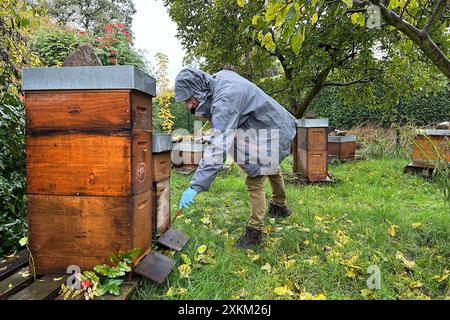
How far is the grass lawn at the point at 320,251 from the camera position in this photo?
1865mm

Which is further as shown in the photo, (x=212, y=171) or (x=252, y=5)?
(x=252, y=5)

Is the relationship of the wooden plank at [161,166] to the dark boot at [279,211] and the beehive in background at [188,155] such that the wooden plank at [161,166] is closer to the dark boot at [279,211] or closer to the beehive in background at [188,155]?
the dark boot at [279,211]

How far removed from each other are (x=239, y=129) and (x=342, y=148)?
5.04 metres

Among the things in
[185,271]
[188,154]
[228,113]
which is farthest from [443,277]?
[188,154]

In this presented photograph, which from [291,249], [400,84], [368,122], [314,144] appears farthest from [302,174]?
[368,122]

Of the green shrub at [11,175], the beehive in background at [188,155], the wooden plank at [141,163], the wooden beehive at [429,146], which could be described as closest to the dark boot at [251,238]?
the wooden plank at [141,163]

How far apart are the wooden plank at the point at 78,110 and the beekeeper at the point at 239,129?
0.62 metres

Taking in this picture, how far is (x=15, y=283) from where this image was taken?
1.70 meters

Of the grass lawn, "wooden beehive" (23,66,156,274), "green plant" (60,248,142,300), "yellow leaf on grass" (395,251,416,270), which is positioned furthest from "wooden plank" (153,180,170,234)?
"yellow leaf on grass" (395,251,416,270)

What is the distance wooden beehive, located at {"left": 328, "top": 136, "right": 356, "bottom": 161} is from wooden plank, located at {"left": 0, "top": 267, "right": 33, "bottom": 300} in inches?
243

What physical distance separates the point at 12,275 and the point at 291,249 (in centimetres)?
180

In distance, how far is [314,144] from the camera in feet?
15.6
